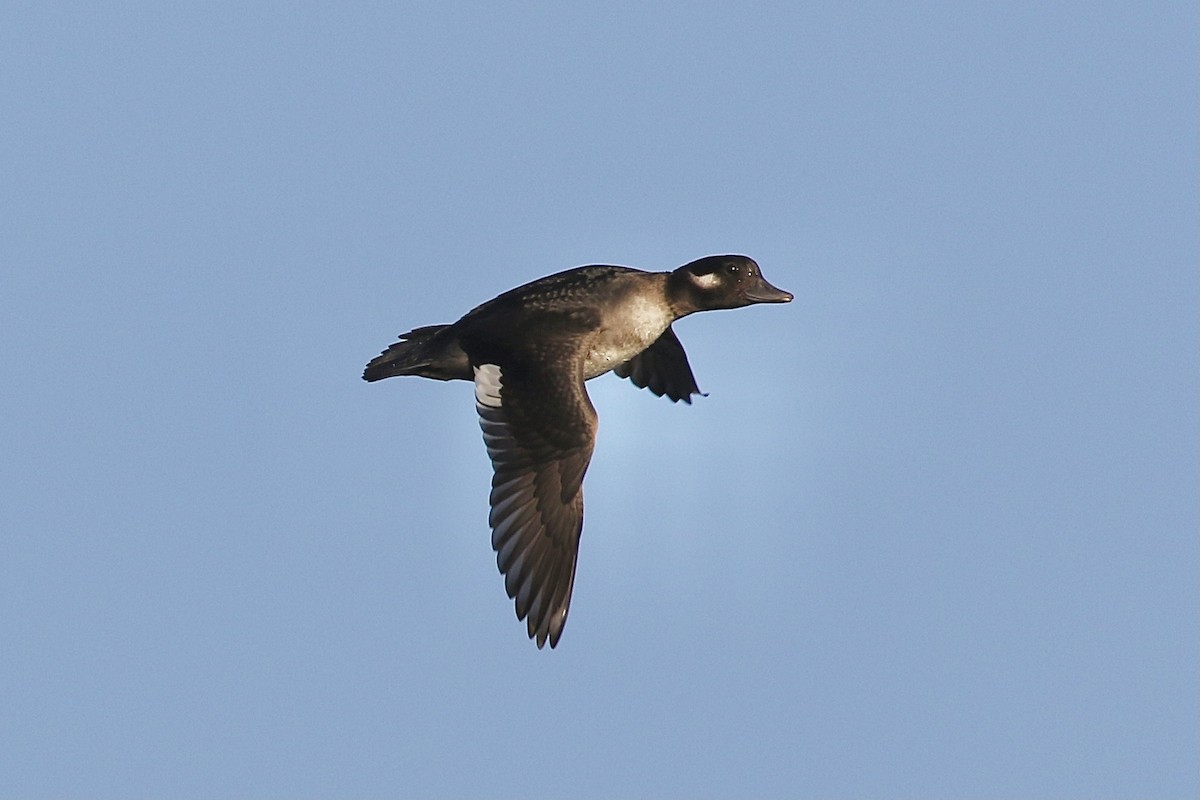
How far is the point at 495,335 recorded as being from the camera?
37.2 ft

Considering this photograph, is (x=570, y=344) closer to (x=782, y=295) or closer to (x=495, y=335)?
(x=495, y=335)

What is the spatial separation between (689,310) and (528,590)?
2.26m

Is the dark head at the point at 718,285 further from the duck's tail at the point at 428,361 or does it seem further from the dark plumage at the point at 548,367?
the duck's tail at the point at 428,361

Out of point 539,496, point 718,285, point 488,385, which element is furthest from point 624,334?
point 539,496

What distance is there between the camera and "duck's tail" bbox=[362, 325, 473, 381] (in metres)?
11.6

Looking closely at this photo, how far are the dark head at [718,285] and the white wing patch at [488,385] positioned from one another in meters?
1.39

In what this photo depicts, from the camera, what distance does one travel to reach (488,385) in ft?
36.2

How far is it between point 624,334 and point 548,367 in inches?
30.8

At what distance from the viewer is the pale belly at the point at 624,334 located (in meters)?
11.6

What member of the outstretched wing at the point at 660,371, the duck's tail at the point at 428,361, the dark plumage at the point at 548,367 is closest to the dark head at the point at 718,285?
the dark plumage at the point at 548,367

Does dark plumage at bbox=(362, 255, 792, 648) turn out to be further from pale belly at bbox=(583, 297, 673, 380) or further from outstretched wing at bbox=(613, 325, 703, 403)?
outstretched wing at bbox=(613, 325, 703, 403)

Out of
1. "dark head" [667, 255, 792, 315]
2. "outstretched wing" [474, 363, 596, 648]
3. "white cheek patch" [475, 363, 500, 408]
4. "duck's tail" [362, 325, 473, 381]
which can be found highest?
"dark head" [667, 255, 792, 315]

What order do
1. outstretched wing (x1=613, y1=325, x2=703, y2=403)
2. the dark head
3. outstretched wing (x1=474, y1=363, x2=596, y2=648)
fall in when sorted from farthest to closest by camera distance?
outstretched wing (x1=613, y1=325, x2=703, y2=403) < the dark head < outstretched wing (x1=474, y1=363, x2=596, y2=648)

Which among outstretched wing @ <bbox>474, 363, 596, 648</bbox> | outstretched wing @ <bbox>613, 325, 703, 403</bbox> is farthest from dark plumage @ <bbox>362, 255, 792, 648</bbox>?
outstretched wing @ <bbox>613, 325, 703, 403</bbox>
